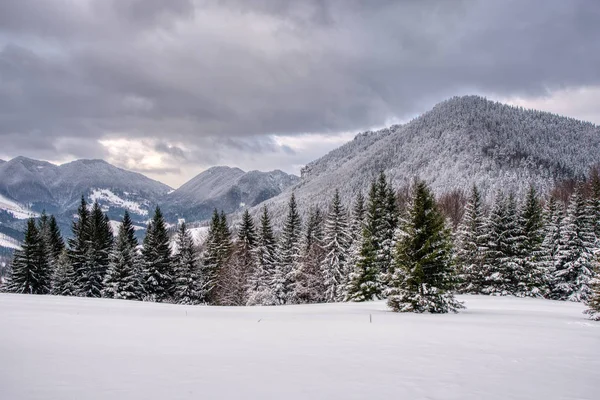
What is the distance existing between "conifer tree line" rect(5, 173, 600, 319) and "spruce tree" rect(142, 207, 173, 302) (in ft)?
0.42

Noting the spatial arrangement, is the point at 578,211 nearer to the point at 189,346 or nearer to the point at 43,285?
the point at 189,346

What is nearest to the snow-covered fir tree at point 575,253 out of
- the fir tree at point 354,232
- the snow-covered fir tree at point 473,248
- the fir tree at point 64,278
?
the snow-covered fir tree at point 473,248

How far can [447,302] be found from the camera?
886 inches

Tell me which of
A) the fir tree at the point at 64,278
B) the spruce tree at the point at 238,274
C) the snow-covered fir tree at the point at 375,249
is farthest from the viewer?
the spruce tree at the point at 238,274

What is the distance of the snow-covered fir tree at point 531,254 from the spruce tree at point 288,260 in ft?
79.1

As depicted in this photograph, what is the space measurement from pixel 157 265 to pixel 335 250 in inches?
876

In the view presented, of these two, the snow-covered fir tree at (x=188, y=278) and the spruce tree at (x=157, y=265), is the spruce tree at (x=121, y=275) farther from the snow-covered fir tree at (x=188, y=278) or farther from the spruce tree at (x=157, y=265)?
the snow-covered fir tree at (x=188, y=278)

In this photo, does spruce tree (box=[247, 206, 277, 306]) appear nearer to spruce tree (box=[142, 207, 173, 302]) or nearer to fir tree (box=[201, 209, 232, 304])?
fir tree (box=[201, 209, 232, 304])

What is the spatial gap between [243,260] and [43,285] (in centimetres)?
2439

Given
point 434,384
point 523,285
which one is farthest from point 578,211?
point 434,384

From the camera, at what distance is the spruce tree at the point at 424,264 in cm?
2241

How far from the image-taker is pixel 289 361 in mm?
9438

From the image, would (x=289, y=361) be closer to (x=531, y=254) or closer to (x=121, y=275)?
(x=531, y=254)

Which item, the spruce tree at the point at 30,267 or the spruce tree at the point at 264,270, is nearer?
the spruce tree at the point at 30,267
